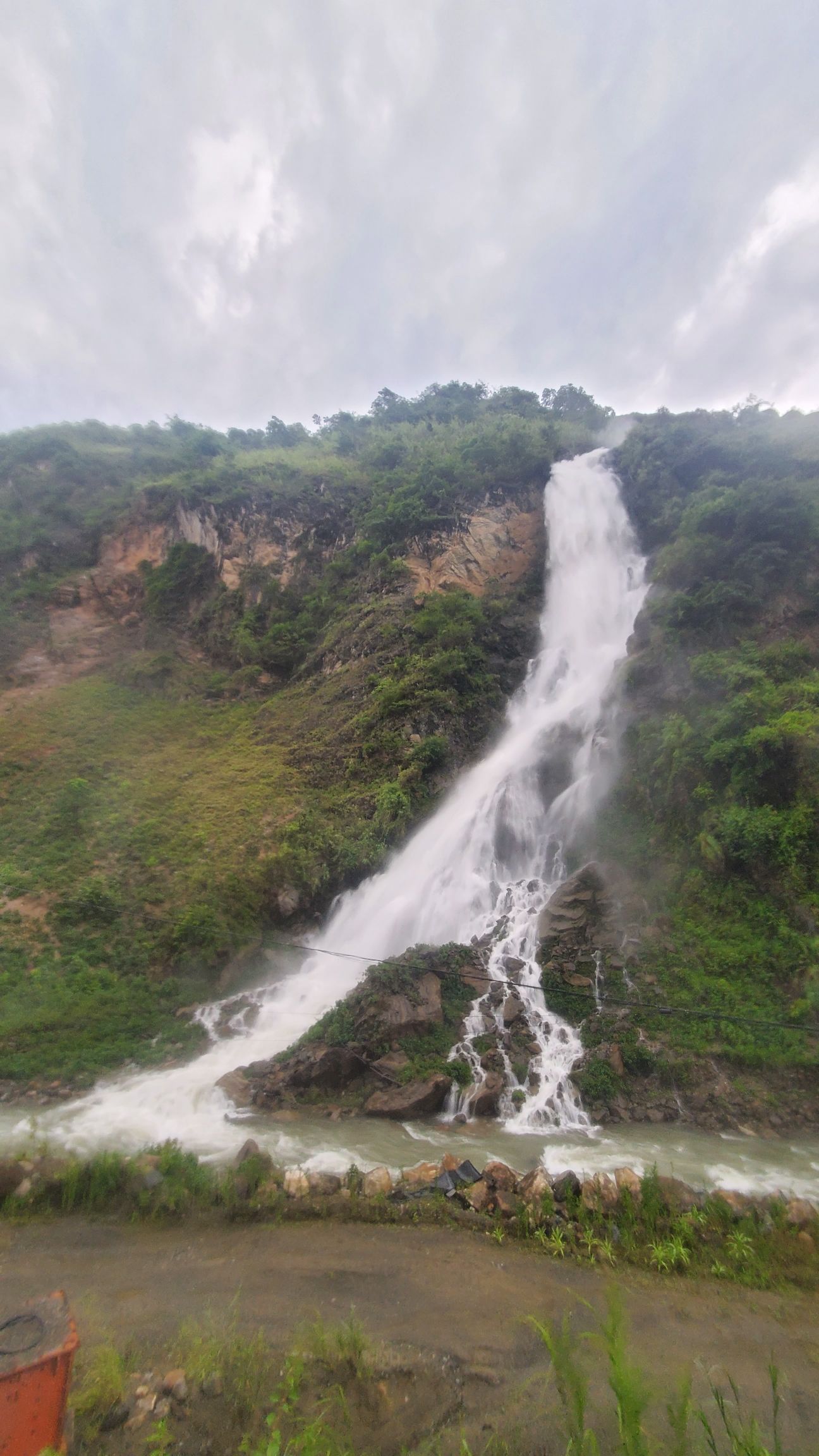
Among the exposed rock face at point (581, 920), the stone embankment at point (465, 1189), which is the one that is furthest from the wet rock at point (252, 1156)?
the exposed rock face at point (581, 920)

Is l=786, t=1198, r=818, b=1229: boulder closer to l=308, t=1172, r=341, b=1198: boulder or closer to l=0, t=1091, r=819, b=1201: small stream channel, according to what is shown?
l=0, t=1091, r=819, b=1201: small stream channel

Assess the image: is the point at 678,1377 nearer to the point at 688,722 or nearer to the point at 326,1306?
the point at 326,1306

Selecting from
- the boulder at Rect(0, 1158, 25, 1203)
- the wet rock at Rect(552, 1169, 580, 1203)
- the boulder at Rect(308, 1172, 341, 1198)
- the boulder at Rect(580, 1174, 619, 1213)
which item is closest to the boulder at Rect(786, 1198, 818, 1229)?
the boulder at Rect(580, 1174, 619, 1213)

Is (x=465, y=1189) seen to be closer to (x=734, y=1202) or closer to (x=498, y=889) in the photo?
(x=734, y=1202)

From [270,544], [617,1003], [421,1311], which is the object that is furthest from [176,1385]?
[270,544]

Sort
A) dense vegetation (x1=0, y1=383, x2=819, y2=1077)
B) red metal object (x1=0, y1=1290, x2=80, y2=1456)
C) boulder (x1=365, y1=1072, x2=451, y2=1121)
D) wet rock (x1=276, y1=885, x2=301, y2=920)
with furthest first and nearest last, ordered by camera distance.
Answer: wet rock (x1=276, y1=885, x2=301, y2=920), dense vegetation (x1=0, y1=383, x2=819, y2=1077), boulder (x1=365, y1=1072, x2=451, y2=1121), red metal object (x1=0, y1=1290, x2=80, y2=1456)

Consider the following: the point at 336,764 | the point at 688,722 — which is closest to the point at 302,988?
the point at 336,764
